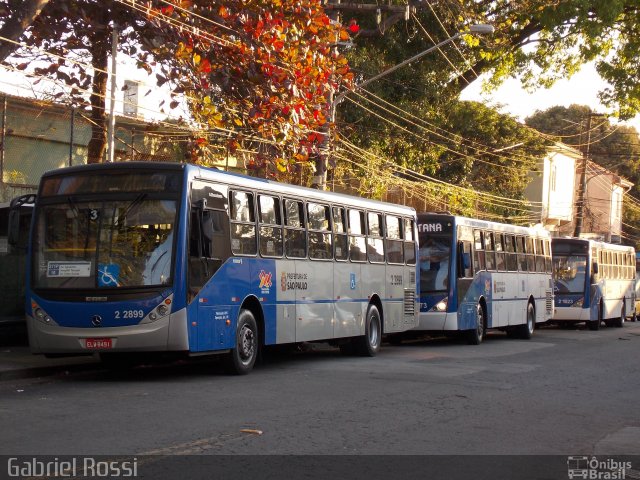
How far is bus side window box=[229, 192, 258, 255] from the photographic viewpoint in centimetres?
1482

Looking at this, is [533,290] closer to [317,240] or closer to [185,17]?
[317,240]

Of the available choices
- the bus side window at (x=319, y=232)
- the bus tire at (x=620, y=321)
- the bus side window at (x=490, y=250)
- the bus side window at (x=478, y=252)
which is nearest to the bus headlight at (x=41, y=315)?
the bus side window at (x=319, y=232)

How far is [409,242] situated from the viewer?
72.1 feet

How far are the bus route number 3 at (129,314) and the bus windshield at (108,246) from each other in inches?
14.2

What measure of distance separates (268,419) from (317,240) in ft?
24.7

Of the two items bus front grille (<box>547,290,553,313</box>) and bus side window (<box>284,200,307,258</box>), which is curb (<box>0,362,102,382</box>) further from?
bus front grille (<box>547,290,553,313</box>)

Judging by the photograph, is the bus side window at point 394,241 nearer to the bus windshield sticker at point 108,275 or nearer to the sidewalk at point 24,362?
the sidewalk at point 24,362

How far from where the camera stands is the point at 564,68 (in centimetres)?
3681

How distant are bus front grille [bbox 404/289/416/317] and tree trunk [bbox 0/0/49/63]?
10.5 m

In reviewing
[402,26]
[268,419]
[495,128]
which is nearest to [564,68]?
[495,128]

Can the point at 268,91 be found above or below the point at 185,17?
below

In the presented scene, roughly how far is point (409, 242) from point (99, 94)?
7481mm

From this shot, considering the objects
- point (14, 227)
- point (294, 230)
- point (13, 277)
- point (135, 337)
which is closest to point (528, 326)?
point (294, 230)
